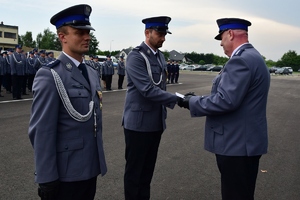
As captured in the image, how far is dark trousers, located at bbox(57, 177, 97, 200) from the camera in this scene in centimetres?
225

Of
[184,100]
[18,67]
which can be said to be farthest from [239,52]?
[18,67]

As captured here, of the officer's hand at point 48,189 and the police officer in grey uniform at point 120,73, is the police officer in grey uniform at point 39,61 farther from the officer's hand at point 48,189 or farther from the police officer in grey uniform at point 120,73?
the officer's hand at point 48,189

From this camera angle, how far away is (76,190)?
2309mm

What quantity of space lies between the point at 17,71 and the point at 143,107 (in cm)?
1106

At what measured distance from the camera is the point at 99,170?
8.06ft

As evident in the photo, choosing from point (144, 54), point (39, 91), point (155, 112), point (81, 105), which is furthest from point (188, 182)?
point (39, 91)

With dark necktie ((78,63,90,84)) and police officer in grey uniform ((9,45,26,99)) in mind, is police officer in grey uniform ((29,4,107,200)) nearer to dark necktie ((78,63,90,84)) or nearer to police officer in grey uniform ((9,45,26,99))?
dark necktie ((78,63,90,84))

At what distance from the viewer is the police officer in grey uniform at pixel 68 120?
6.98 ft

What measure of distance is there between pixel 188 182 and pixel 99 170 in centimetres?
228

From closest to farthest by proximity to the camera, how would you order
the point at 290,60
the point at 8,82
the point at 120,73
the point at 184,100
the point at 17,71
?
the point at 184,100 → the point at 17,71 → the point at 8,82 → the point at 120,73 → the point at 290,60

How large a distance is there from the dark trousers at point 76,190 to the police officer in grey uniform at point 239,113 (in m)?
1.16

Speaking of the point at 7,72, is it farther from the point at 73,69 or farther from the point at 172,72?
the point at 172,72

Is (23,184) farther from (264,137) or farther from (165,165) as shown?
(264,137)

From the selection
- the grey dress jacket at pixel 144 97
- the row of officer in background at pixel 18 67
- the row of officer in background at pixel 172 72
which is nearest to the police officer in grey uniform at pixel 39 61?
the row of officer in background at pixel 18 67
